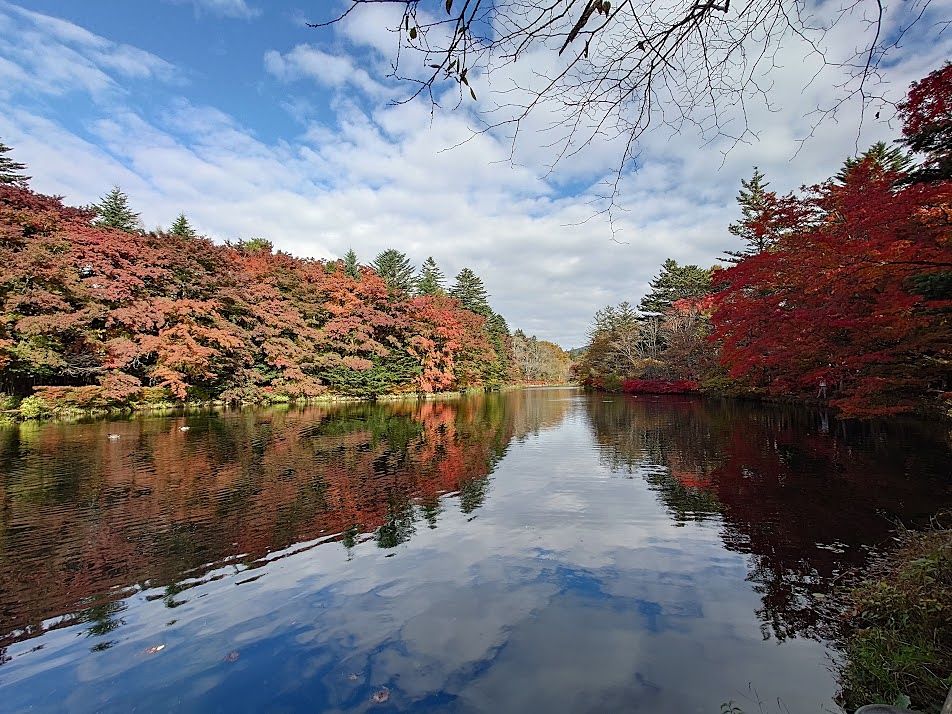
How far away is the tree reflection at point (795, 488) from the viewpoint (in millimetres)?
4422

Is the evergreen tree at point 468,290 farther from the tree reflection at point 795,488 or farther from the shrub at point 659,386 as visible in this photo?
the tree reflection at point 795,488

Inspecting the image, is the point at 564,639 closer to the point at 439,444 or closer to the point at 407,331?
the point at 439,444

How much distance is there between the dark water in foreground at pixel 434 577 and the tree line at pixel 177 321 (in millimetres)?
10022

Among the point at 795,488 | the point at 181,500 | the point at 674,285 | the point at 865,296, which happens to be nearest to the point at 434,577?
the point at 181,500

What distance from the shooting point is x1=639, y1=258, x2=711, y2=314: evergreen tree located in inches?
1626

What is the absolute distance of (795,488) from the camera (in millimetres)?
7445

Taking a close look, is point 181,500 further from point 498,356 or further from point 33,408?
point 498,356

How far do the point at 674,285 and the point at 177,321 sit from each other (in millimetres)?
38588

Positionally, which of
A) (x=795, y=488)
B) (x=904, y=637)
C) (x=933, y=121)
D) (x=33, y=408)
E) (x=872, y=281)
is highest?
(x=933, y=121)

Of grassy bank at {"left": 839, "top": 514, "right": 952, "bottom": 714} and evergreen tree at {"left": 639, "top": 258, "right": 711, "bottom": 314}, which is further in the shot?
evergreen tree at {"left": 639, "top": 258, "right": 711, "bottom": 314}

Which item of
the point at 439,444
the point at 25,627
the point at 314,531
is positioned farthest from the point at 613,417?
the point at 25,627

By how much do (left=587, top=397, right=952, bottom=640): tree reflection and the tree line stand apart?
18.6 metres

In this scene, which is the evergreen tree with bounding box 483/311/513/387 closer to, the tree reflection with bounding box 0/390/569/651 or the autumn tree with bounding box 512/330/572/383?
the autumn tree with bounding box 512/330/572/383

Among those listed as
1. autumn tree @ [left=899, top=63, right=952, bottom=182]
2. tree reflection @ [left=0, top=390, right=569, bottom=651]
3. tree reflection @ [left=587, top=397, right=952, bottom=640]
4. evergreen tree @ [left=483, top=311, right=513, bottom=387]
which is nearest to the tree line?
tree reflection @ [left=0, top=390, right=569, bottom=651]
